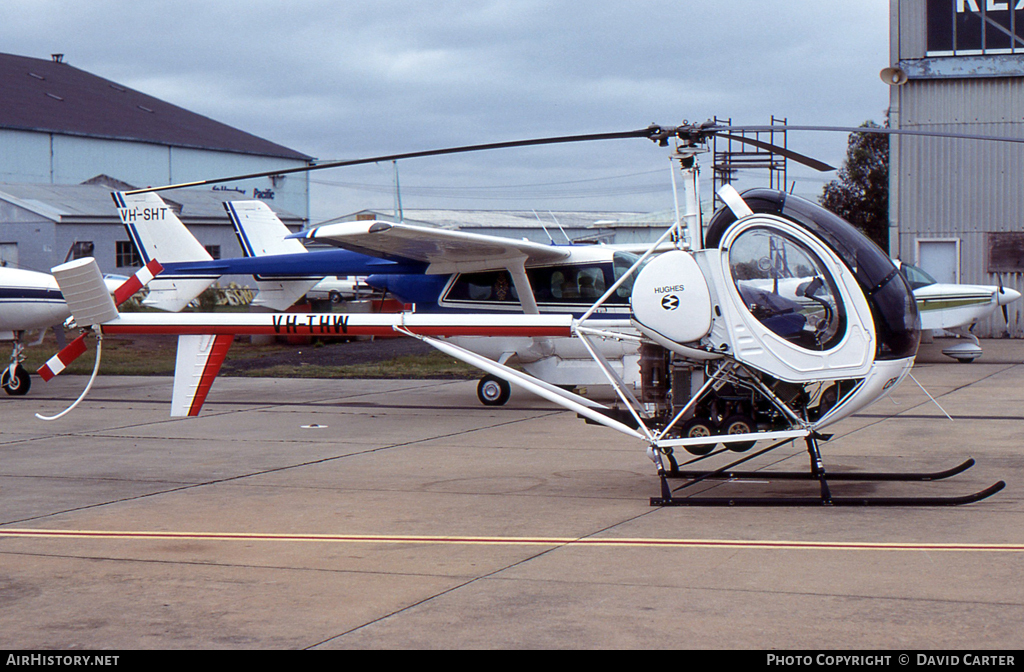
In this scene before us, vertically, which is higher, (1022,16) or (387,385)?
(1022,16)

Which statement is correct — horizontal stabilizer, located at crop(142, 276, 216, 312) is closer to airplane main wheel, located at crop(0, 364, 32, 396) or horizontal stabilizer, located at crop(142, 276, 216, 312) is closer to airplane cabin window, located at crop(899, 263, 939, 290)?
airplane main wheel, located at crop(0, 364, 32, 396)

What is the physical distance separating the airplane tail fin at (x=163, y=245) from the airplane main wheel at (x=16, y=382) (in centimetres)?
223

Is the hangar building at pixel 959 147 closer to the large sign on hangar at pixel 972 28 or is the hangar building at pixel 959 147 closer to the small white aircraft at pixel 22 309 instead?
the large sign on hangar at pixel 972 28

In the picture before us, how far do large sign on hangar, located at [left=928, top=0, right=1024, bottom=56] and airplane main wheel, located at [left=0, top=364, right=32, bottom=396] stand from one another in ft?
75.9

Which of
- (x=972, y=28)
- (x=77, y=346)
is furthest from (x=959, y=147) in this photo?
(x=77, y=346)

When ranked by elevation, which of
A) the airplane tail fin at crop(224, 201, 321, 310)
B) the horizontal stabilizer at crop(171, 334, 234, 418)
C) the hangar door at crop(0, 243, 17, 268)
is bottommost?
the horizontal stabilizer at crop(171, 334, 234, 418)

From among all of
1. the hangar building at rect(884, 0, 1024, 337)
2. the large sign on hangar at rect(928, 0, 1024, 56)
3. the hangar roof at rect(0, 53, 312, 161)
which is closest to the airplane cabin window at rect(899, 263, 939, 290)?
the hangar building at rect(884, 0, 1024, 337)

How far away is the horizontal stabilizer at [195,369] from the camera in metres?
9.36

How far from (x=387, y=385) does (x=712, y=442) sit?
35.5 ft

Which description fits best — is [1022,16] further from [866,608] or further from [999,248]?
[866,608]

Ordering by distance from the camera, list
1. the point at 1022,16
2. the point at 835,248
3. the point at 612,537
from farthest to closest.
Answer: the point at 1022,16 → the point at 835,248 → the point at 612,537

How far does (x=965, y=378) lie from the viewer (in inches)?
687

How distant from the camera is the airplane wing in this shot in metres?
12.6
